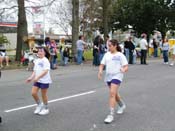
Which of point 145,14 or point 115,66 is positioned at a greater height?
point 145,14

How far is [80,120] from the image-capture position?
779 centimetres

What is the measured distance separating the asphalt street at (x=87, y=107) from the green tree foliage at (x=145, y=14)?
2853 centimetres

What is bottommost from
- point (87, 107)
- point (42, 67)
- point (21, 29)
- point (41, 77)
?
point (87, 107)

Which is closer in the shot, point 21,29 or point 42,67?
point 42,67

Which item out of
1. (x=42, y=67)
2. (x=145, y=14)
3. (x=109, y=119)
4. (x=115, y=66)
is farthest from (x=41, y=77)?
(x=145, y=14)

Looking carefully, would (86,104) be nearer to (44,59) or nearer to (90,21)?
(44,59)

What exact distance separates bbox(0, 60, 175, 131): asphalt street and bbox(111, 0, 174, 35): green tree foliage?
2853 cm

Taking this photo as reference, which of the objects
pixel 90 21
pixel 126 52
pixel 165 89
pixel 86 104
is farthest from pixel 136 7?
pixel 86 104

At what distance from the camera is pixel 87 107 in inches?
364

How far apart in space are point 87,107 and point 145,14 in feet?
115

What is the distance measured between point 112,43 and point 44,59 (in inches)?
58.2

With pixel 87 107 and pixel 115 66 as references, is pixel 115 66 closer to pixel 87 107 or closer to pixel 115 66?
pixel 115 66

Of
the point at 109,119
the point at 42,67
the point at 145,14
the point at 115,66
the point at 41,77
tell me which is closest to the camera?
the point at 109,119

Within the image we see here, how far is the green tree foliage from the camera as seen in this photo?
42.0 m
